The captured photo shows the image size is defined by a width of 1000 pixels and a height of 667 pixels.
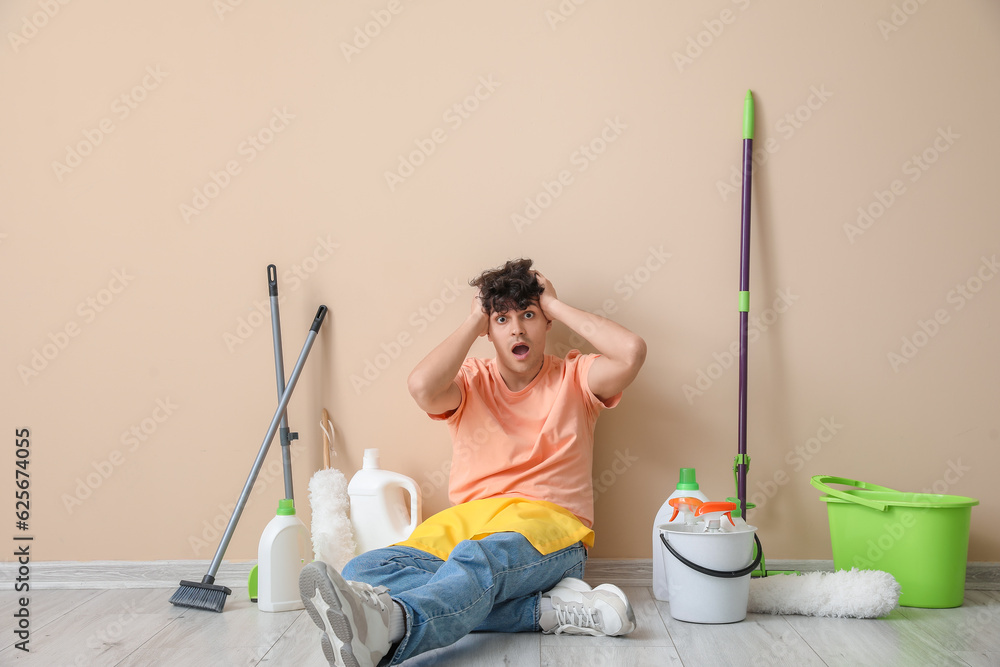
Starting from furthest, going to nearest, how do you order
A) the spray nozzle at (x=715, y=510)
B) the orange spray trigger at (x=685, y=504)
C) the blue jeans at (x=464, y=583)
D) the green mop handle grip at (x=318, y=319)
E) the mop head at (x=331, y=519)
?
1. the green mop handle grip at (x=318, y=319)
2. the mop head at (x=331, y=519)
3. the orange spray trigger at (x=685, y=504)
4. the spray nozzle at (x=715, y=510)
5. the blue jeans at (x=464, y=583)

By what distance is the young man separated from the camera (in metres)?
1.44

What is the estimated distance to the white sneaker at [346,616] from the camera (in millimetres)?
1144

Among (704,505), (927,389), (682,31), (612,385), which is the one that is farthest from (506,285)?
(927,389)

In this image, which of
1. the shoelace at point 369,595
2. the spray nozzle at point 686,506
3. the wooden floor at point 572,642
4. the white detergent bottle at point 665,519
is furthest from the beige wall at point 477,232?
the shoelace at point 369,595

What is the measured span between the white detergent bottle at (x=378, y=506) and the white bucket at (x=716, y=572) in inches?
26.4

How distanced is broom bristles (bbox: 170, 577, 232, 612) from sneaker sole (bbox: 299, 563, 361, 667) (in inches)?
25.3

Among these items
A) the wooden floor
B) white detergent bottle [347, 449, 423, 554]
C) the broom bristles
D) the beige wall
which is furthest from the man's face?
the broom bristles

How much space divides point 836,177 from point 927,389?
59 cm

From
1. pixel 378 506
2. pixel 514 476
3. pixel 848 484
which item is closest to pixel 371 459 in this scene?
pixel 378 506

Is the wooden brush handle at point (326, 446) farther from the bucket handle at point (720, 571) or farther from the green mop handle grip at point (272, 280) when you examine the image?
the bucket handle at point (720, 571)

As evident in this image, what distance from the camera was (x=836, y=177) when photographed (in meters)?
1.97

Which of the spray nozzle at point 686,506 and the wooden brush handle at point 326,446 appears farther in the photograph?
the wooden brush handle at point 326,446

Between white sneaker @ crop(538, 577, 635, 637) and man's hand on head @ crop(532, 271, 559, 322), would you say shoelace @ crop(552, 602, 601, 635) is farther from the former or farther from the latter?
man's hand on head @ crop(532, 271, 559, 322)

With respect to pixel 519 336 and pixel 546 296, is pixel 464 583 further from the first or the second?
A: pixel 546 296
